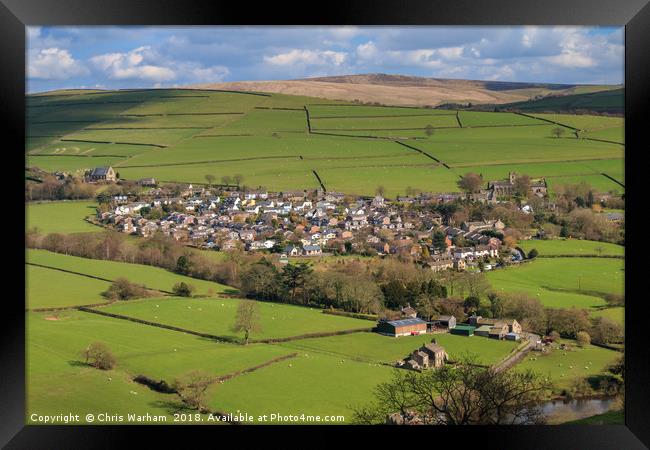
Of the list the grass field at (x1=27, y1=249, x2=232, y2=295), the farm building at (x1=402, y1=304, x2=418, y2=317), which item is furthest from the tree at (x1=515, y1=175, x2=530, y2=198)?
the grass field at (x1=27, y1=249, x2=232, y2=295)

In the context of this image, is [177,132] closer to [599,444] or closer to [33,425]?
[33,425]

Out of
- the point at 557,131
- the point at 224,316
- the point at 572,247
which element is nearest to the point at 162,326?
the point at 224,316

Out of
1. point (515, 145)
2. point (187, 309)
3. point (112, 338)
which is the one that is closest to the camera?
point (112, 338)

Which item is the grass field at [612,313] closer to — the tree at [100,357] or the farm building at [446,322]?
the farm building at [446,322]

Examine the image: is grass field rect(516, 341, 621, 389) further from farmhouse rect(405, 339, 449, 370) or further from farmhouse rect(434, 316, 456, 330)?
farmhouse rect(434, 316, 456, 330)

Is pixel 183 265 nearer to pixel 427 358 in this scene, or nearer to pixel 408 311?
pixel 408 311

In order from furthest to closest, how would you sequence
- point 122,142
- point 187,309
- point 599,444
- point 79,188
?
→ 1. point 122,142
2. point 79,188
3. point 187,309
4. point 599,444

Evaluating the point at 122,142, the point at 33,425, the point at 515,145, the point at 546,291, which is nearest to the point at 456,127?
the point at 515,145
